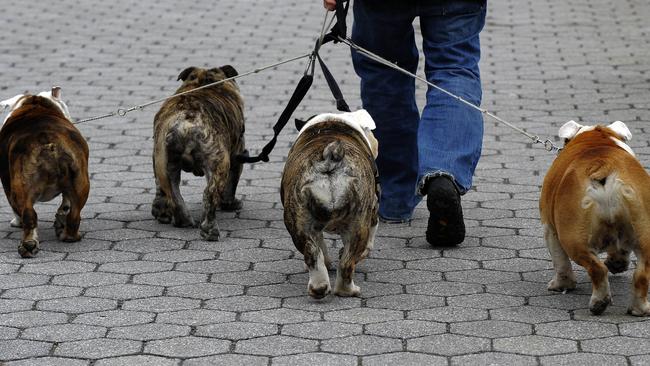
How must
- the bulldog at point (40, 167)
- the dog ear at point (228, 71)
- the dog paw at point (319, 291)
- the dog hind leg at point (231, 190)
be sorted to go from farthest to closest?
the dog ear at point (228, 71), the dog hind leg at point (231, 190), the bulldog at point (40, 167), the dog paw at point (319, 291)

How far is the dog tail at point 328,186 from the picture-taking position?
5988 mm

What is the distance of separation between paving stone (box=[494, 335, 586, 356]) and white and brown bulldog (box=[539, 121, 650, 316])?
393 millimetres

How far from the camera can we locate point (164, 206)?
7.66m

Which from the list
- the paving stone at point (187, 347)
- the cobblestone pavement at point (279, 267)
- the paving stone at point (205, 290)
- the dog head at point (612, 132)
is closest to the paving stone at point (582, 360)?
the cobblestone pavement at point (279, 267)

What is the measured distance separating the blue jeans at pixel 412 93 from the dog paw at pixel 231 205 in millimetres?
985

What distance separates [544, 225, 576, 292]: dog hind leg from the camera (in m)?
6.18

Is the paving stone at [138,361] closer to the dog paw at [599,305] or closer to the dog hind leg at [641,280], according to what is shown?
the dog paw at [599,305]

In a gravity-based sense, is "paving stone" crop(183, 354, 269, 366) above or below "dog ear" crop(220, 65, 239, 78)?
above

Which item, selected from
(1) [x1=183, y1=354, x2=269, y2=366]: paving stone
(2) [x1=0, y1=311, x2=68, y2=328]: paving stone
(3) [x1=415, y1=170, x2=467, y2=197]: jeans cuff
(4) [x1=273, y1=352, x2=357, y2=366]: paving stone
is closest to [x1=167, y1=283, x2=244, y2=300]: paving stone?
(2) [x1=0, y1=311, x2=68, y2=328]: paving stone

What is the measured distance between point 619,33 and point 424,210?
21.7 ft

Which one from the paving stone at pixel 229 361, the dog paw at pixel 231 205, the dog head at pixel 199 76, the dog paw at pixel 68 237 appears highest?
the paving stone at pixel 229 361

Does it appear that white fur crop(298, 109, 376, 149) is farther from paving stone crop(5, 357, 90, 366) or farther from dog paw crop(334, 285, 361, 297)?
paving stone crop(5, 357, 90, 366)

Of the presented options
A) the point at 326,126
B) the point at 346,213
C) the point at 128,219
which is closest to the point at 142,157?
the point at 128,219

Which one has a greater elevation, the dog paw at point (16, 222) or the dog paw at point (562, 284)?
the dog paw at point (562, 284)
